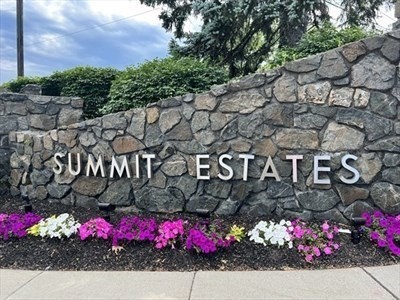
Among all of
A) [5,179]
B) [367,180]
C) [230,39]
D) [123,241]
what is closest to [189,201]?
[123,241]

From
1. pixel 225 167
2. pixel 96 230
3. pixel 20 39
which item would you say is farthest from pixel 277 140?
pixel 20 39

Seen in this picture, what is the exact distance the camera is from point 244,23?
9.21m

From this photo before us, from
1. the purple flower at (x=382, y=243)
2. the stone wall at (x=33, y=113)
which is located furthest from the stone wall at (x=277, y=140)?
the stone wall at (x=33, y=113)

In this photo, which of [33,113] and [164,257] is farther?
[33,113]

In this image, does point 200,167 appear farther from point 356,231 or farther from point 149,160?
point 356,231

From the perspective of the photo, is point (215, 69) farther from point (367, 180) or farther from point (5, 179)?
point (5, 179)

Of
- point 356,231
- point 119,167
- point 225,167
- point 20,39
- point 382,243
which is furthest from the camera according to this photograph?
point 20,39

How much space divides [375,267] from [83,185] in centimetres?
383

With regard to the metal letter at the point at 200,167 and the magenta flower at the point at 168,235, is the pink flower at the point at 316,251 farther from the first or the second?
the metal letter at the point at 200,167

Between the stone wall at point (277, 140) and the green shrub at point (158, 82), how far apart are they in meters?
0.61

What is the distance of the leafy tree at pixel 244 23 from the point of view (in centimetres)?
829

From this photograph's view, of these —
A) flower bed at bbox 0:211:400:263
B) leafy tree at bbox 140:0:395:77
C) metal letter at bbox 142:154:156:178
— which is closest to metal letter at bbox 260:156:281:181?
flower bed at bbox 0:211:400:263

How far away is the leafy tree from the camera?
8.29 meters

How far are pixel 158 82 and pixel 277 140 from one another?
6.79 feet
